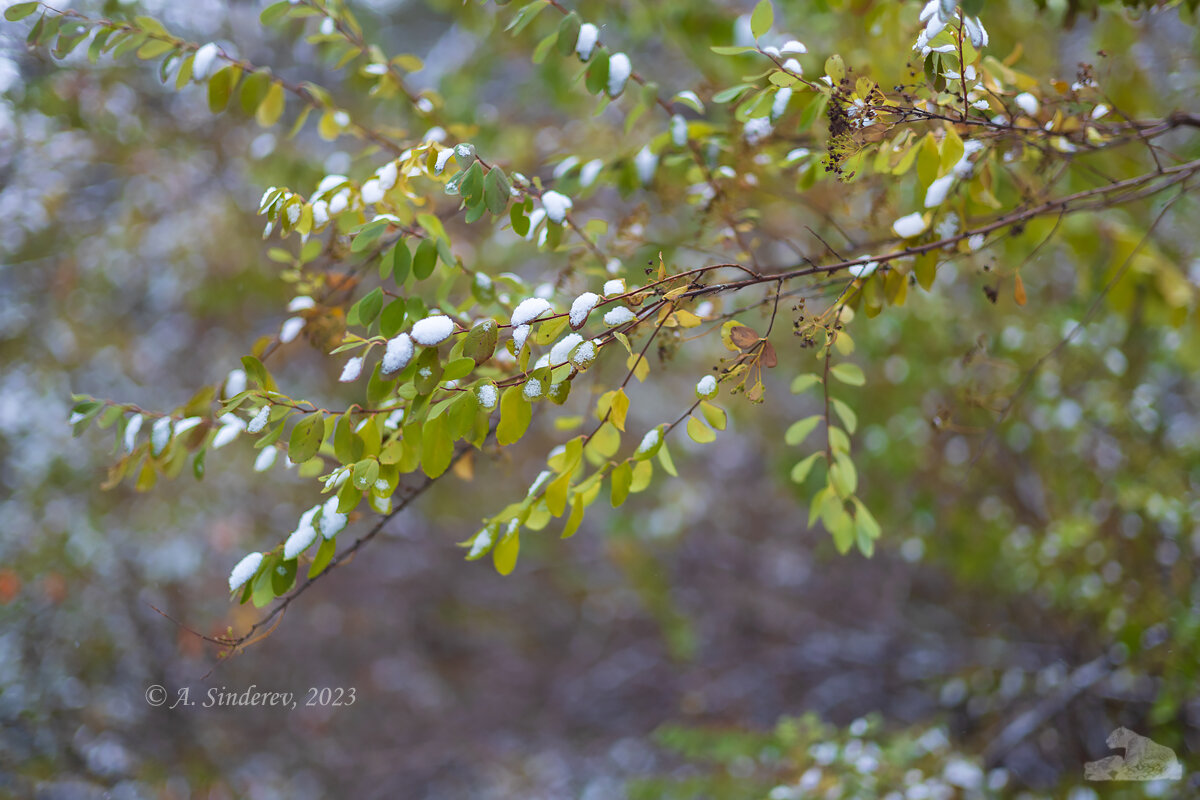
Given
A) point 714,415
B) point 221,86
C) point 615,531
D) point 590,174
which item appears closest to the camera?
point 714,415

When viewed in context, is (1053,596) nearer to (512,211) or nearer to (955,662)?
(955,662)

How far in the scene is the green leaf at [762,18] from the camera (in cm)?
120

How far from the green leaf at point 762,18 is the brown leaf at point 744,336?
52cm

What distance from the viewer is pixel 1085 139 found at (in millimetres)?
1447

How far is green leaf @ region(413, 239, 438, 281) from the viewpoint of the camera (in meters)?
1.27

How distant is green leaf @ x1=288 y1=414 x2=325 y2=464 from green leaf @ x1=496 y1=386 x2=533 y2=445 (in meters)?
0.29

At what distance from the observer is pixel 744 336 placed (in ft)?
3.55

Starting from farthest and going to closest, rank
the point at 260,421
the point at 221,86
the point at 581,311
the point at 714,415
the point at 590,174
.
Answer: the point at 590,174
the point at 221,86
the point at 714,415
the point at 260,421
the point at 581,311

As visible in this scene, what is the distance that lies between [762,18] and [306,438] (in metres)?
1.02

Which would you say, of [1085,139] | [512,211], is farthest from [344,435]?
[1085,139]

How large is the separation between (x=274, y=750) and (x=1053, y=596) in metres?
3.86

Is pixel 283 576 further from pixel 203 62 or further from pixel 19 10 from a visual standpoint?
pixel 19 10

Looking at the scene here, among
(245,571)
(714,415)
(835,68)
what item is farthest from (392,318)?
(835,68)

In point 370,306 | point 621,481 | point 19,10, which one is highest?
point 19,10
